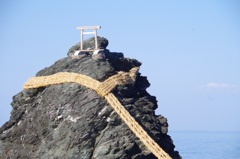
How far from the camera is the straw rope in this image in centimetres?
1274

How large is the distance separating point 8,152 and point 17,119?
0.96 m

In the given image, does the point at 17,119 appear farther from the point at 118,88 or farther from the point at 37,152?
the point at 118,88

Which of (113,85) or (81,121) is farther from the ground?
(113,85)

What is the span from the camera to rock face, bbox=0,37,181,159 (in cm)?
1275

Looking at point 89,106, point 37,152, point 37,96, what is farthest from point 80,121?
point 37,96

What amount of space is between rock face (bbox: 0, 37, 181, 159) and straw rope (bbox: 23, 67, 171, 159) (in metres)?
0.14

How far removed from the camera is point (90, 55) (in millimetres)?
15164

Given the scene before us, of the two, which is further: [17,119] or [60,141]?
[17,119]

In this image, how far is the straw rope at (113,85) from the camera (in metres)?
12.7

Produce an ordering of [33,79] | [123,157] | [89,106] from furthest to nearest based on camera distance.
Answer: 1. [33,79]
2. [89,106]
3. [123,157]

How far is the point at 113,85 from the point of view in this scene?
45.1ft

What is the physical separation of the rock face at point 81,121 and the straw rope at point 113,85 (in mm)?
137

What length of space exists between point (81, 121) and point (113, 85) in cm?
129

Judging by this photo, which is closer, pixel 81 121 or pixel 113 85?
pixel 81 121
